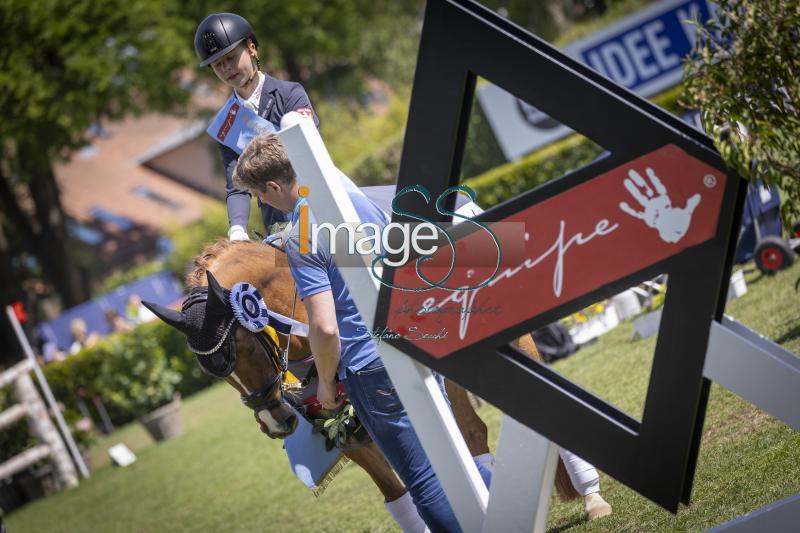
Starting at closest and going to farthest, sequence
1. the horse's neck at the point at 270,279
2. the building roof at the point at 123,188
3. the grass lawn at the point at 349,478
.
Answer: the grass lawn at the point at 349,478 → the horse's neck at the point at 270,279 → the building roof at the point at 123,188

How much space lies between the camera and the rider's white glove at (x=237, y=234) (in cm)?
488

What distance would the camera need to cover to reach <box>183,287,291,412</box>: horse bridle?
4.18 metres

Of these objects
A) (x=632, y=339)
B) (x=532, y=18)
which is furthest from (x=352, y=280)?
(x=532, y=18)

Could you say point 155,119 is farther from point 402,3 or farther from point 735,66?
point 735,66

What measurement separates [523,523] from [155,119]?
1865 inches

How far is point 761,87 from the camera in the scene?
3.10 m

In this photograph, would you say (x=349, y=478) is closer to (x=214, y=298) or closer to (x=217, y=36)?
(x=214, y=298)

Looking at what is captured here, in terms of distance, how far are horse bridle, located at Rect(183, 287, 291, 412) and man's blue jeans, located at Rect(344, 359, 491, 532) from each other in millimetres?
623

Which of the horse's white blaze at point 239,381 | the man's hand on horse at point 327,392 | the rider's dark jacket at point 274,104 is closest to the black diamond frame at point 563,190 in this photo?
the man's hand on horse at point 327,392

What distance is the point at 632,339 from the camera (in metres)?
8.54

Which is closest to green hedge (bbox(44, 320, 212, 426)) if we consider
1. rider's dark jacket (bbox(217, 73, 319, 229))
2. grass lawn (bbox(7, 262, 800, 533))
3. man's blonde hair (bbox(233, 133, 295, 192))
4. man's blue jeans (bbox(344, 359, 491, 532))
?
grass lawn (bbox(7, 262, 800, 533))

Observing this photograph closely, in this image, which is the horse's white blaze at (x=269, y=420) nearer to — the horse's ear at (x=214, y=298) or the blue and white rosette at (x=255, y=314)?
the blue and white rosette at (x=255, y=314)

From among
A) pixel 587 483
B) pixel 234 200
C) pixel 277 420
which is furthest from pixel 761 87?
pixel 234 200

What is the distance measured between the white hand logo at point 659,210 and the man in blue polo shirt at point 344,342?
107 cm
